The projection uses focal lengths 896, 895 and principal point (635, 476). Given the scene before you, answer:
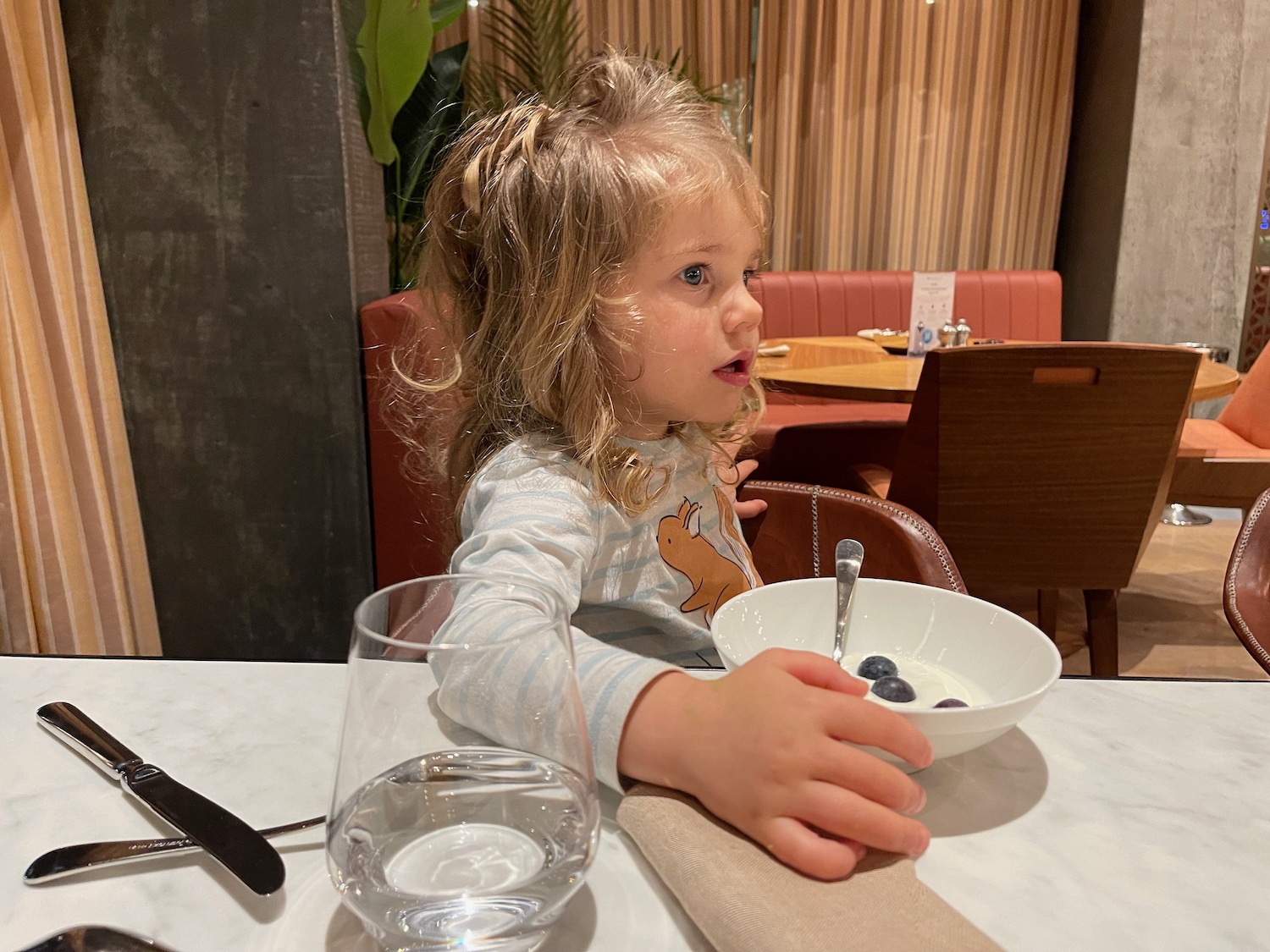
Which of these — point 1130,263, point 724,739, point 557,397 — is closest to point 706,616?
point 557,397

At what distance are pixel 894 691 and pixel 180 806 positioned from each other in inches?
17.0

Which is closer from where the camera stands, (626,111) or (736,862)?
(736,862)

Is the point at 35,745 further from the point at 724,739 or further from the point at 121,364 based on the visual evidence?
the point at 121,364

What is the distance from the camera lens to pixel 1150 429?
5.63 ft

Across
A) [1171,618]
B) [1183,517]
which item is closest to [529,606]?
[1171,618]

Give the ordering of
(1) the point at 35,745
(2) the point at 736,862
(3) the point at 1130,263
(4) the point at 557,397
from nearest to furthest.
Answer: (2) the point at 736,862, (1) the point at 35,745, (4) the point at 557,397, (3) the point at 1130,263

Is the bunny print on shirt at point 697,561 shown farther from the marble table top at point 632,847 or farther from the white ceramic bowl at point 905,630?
the marble table top at point 632,847

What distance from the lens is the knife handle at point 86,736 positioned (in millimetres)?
523

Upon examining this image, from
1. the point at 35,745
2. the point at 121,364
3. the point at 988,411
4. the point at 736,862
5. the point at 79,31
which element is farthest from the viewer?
the point at 121,364

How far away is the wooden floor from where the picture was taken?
2.50 metres

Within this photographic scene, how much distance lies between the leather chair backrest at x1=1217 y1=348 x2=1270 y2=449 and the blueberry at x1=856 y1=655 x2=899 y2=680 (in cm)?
278

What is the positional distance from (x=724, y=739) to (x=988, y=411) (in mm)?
1380

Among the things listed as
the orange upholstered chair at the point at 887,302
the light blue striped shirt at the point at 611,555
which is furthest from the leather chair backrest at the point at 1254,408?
the light blue striped shirt at the point at 611,555

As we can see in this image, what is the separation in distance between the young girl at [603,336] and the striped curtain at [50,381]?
1.03 m
